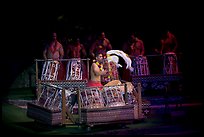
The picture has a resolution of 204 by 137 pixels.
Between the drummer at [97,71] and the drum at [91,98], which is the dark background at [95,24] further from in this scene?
the drum at [91,98]

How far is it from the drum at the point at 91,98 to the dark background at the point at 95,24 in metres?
3.51

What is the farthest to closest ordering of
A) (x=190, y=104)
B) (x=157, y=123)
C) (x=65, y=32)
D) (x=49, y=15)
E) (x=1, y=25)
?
(x=65, y=32), (x=49, y=15), (x=1, y=25), (x=190, y=104), (x=157, y=123)

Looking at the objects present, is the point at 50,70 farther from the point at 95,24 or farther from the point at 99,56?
the point at 95,24

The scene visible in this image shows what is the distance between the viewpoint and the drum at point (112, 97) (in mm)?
9695

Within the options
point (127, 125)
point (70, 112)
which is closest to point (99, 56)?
point (70, 112)

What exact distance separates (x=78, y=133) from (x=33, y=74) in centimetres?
538

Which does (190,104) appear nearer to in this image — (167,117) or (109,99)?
(167,117)

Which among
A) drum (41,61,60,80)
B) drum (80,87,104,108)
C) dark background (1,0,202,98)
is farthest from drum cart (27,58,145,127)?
dark background (1,0,202,98)

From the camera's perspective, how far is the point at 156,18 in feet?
47.7

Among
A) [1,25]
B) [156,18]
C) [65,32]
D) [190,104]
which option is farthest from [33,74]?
[190,104]

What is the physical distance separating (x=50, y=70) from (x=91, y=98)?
2.76 metres

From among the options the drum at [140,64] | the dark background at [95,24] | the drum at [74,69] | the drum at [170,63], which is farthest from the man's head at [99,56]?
the dark background at [95,24]

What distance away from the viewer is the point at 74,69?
12.3 meters

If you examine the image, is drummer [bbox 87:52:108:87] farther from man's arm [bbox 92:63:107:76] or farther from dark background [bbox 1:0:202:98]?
dark background [bbox 1:0:202:98]
